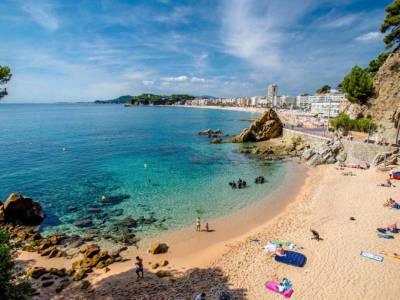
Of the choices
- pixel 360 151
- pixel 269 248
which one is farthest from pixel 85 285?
pixel 360 151

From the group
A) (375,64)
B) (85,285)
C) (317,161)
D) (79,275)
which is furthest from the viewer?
(375,64)

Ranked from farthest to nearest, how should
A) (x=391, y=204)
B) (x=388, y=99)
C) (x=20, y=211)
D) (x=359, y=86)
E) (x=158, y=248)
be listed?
(x=359, y=86), (x=388, y=99), (x=391, y=204), (x=20, y=211), (x=158, y=248)

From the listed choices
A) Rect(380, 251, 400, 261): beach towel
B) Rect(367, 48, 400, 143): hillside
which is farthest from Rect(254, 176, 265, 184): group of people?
Rect(367, 48, 400, 143): hillside

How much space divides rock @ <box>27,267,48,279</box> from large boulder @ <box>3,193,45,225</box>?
23.0 feet

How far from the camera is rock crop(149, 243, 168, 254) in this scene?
1482 cm

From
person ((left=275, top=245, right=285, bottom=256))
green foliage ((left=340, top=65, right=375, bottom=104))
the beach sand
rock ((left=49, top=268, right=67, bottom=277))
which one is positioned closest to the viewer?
the beach sand

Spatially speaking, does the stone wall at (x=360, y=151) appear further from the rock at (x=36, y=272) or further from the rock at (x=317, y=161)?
the rock at (x=36, y=272)

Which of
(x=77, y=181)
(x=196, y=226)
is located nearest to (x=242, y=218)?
(x=196, y=226)

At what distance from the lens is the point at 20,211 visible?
1878 cm

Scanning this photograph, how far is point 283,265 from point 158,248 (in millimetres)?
7695

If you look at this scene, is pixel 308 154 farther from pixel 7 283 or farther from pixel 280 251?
pixel 7 283

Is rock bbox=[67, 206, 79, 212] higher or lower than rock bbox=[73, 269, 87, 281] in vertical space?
lower

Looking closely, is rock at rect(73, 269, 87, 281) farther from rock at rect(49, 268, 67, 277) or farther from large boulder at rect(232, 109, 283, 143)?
large boulder at rect(232, 109, 283, 143)

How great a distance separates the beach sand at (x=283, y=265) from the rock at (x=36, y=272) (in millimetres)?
894
